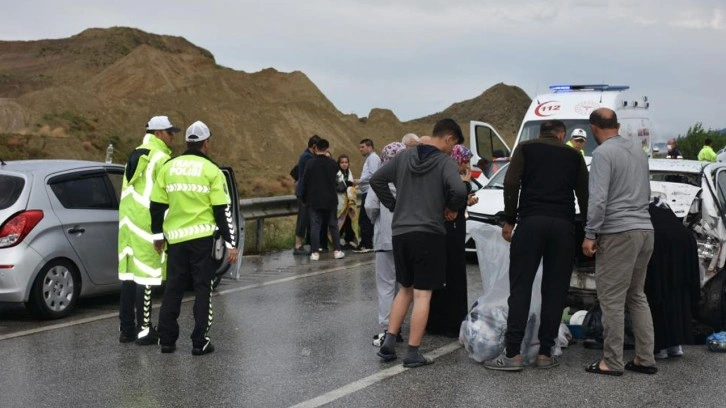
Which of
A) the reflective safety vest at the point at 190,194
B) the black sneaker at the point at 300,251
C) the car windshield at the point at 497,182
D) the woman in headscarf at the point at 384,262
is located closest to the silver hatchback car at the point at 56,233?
the reflective safety vest at the point at 190,194

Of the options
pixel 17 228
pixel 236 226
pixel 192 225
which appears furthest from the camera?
pixel 236 226

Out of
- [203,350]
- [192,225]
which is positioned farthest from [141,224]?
[203,350]

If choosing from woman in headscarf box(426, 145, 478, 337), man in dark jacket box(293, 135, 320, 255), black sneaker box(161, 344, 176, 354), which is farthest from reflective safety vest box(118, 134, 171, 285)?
man in dark jacket box(293, 135, 320, 255)

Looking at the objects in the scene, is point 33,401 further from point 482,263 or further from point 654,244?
point 654,244

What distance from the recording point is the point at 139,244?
28.6ft

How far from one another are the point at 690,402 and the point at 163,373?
150 inches

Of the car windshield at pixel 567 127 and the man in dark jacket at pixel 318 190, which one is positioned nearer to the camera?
the man in dark jacket at pixel 318 190

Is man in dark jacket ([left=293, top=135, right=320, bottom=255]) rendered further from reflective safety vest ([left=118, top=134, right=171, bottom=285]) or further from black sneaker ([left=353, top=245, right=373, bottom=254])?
reflective safety vest ([left=118, top=134, right=171, bottom=285])

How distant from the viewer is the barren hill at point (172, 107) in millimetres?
46438

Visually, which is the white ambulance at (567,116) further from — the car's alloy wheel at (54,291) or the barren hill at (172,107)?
the barren hill at (172,107)

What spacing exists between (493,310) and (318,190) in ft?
25.1

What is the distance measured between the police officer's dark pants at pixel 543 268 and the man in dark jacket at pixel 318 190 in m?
7.91

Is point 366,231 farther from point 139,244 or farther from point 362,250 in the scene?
point 139,244

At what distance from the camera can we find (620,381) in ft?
24.1
